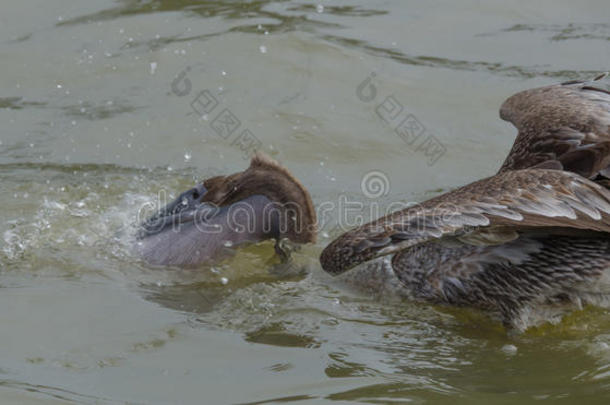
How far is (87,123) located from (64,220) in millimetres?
1389

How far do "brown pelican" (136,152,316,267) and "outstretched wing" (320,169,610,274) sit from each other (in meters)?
0.49

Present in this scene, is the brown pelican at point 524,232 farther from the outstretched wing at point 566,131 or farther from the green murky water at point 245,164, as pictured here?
the green murky water at point 245,164

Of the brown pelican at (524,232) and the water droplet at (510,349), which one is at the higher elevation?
the brown pelican at (524,232)

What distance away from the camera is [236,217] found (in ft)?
16.6

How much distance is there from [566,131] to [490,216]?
1579 millimetres

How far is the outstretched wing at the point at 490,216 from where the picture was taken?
3.99 metres

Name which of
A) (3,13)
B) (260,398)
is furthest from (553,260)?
(3,13)

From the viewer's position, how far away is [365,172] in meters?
6.61

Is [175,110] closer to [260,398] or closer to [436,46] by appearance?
[436,46]
